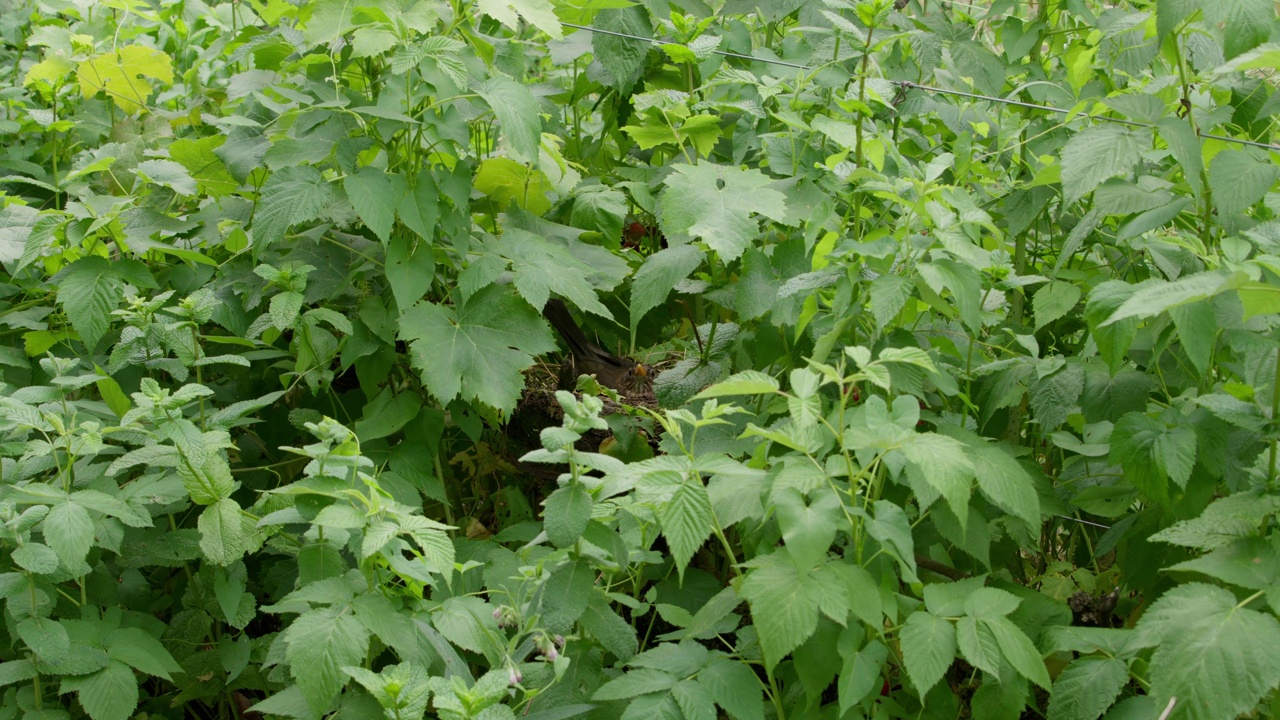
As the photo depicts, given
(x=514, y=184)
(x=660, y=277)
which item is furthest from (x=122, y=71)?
(x=660, y=277)

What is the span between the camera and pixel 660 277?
1760mm

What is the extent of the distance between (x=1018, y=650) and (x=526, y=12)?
47.6 inches

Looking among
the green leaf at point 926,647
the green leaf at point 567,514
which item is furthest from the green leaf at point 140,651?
the green leaf at point 926,647

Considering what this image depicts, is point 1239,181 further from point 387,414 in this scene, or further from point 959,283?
point 387,414

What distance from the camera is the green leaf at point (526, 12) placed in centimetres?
169

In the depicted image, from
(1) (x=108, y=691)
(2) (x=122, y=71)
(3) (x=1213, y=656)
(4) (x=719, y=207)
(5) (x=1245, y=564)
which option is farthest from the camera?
(2) (x=122, y=71)

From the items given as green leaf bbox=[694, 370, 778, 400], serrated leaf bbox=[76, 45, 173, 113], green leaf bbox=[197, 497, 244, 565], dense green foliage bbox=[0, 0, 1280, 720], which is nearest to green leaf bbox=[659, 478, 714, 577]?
dense green foliage bbox=[0, 0, 1280, 720]

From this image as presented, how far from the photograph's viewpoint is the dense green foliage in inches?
49.5

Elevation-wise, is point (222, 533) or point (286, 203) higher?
point (286, 203)

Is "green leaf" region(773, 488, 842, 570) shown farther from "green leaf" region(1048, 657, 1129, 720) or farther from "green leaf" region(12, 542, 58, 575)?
"green leaf" region(12, 542, 58, 575)

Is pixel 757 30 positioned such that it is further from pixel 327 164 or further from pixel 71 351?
pixel 71 351

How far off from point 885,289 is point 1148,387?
496 mm

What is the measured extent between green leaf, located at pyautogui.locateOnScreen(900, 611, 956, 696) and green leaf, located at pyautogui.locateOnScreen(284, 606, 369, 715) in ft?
2.07

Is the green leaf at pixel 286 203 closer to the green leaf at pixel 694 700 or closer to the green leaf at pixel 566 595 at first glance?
the green leaf at pixel 566 595
